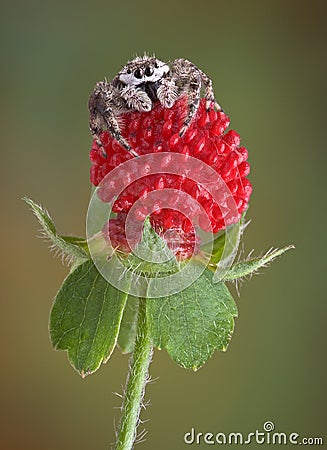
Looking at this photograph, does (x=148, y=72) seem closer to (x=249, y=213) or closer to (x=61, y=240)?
(x=61, y=240)

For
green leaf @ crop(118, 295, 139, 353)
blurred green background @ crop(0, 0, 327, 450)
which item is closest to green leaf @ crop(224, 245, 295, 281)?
green leaf @ crop(118, 295, 139, 353)

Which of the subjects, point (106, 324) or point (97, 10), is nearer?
point (106, 324)

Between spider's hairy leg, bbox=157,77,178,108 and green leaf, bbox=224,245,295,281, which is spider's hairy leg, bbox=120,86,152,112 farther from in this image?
green leaf, bbox=224,245,295,281

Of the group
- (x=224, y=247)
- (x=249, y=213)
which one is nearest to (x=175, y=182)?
(x=224, y=247)

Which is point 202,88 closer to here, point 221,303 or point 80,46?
point 221,303

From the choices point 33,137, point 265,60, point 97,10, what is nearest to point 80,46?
point 97,10

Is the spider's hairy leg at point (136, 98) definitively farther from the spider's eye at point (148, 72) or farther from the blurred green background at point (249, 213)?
the blurred green background at point (249, 213)

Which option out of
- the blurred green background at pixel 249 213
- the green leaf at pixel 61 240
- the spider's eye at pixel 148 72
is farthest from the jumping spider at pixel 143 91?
the blurred green background at pixel 249 213
